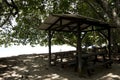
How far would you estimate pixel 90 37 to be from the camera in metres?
19.0

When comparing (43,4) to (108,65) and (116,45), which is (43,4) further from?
(108,65)

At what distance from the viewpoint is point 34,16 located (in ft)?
61.3

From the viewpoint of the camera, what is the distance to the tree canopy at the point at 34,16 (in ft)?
53.0

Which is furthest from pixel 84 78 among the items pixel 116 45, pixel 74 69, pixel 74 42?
pixel 74 42

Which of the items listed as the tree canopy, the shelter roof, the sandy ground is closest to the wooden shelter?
the shelter roof

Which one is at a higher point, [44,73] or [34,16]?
→ [34,16]

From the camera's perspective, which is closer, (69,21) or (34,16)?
(69,21)

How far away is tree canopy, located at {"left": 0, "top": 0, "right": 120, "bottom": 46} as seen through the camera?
53.0 feet

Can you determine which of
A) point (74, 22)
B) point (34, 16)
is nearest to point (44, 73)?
point (74, 22)

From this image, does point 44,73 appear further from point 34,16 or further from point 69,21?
point 34,16

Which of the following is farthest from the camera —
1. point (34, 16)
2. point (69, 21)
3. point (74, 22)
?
point (34, 16)

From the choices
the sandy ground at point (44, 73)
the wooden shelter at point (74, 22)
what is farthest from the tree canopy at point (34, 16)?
the sandy ground at point (44, 73)

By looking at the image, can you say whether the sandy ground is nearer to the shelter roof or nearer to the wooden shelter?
the wooden shelter

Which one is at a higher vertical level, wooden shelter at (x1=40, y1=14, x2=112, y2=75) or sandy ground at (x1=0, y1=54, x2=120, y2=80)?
wooden shelter at (x1=40, y1=14, x2=112, y2=75)
